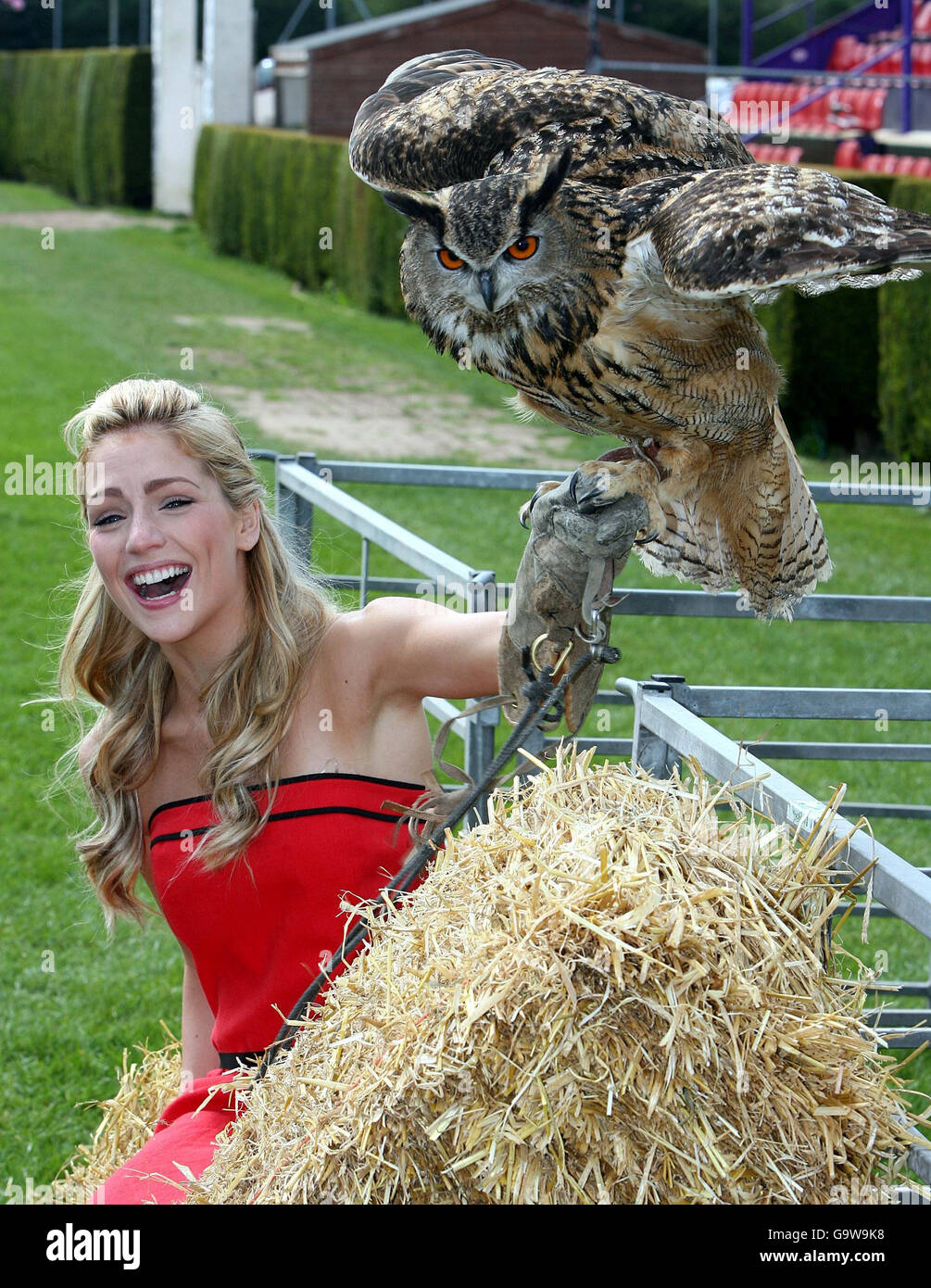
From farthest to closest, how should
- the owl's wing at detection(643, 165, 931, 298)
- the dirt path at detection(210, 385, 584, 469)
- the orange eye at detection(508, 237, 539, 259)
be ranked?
the dirt path at detection(210, 385, 584, 469) < the orange eye at detection(508, 237, 539, 259) < the owl's wing at detection(643, 165, 931, 298)

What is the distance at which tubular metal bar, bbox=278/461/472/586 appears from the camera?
2859 mm

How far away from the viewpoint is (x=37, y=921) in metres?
4.54

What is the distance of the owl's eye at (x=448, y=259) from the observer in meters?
2.50

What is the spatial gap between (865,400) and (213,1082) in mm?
9123

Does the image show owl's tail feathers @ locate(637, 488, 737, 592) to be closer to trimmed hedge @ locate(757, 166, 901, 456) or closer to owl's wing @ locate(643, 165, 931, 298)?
owl's wing @ locate(643, 165, 931, 298)

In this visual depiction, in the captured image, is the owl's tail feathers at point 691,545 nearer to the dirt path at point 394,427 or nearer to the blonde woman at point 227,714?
the blonde woman at point 227,714

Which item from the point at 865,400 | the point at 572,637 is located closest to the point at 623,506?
the point at 572,637

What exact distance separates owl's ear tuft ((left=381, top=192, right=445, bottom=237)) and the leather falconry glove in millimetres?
557

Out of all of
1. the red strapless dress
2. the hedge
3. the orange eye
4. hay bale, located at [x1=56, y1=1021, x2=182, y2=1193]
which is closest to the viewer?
the orange eye

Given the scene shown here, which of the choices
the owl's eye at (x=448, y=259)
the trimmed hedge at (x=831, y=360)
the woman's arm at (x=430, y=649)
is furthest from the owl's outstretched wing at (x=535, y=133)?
the trimmed hedge at (x=831, y=360)

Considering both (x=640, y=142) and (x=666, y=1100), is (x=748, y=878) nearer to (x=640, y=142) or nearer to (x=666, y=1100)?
(x=666, y=1100)

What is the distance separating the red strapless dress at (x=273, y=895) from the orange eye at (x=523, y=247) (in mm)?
1003

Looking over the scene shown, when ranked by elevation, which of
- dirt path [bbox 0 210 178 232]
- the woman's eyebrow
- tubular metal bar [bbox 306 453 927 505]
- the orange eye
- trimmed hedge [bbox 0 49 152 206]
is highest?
trimmed hedge [bbox 0 49 152 206]

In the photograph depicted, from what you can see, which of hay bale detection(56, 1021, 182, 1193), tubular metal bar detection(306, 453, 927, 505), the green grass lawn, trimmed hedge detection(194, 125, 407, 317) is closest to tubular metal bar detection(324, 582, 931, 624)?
the green grass lawn
